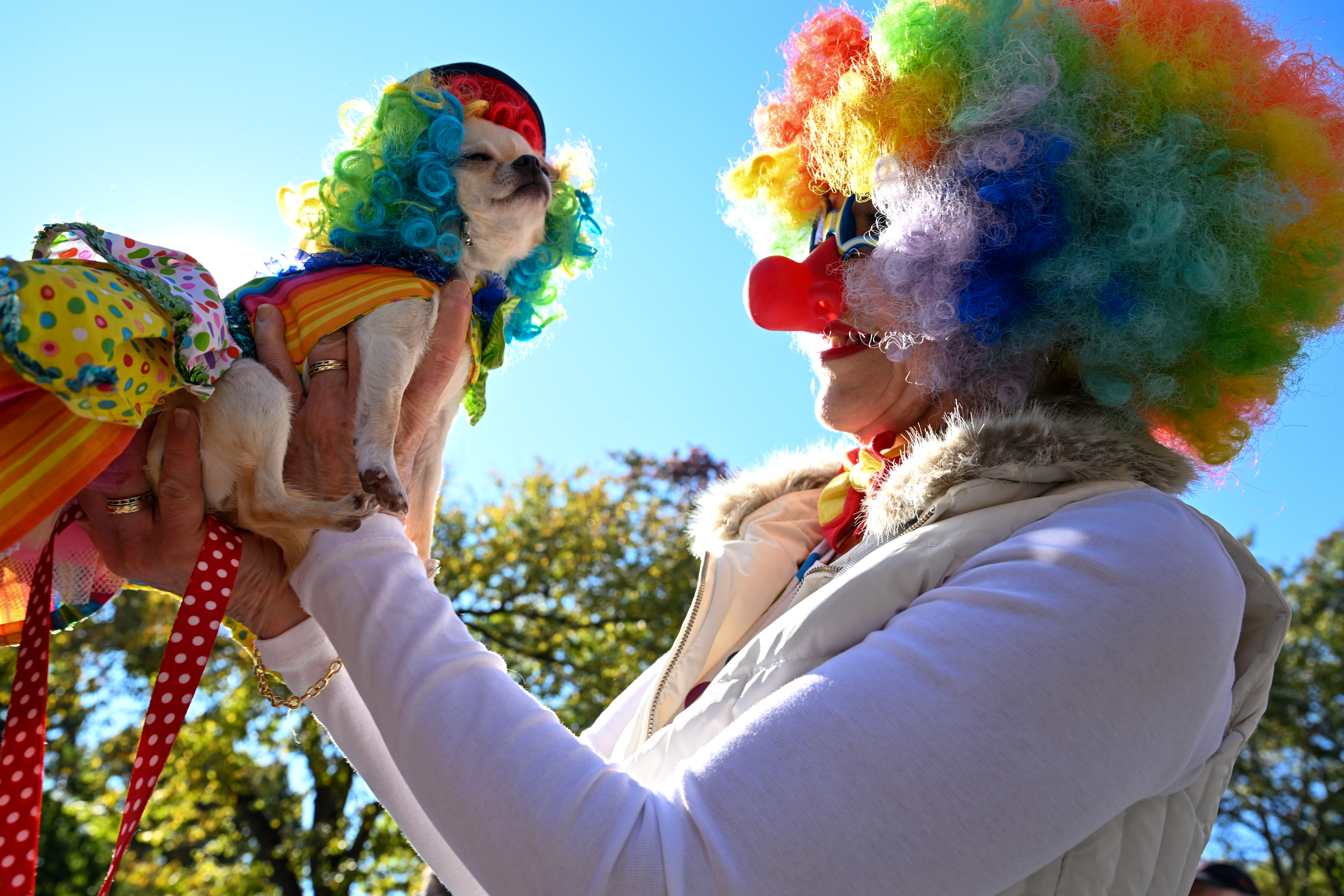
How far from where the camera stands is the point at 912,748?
990 mm

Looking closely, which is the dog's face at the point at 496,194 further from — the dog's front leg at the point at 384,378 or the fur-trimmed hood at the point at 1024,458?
the fur-trimmed hood at the point at 1024,458

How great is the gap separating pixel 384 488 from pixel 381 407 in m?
0.27

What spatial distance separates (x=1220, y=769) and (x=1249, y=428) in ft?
2.80

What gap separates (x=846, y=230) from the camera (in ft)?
6.17

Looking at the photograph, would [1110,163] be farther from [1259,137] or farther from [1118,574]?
[1118,574]

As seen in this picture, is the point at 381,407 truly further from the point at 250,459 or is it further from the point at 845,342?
Result: the point at 845,342

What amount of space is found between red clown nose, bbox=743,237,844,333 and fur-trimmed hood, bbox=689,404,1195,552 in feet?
1.47

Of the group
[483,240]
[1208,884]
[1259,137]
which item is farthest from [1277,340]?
[1208,884]

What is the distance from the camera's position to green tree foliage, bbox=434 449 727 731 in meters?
8.91

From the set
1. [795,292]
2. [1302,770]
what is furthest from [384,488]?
[1302,770]

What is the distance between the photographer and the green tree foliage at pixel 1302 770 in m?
13.5

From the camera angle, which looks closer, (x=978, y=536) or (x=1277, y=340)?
(x=978, y=536)

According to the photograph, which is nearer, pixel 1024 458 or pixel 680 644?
pixel 1024 458

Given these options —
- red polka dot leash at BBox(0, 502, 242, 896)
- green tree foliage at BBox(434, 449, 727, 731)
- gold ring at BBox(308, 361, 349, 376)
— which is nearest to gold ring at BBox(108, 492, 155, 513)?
red polka dot leash at BBox(0, 502, 242, 896)
